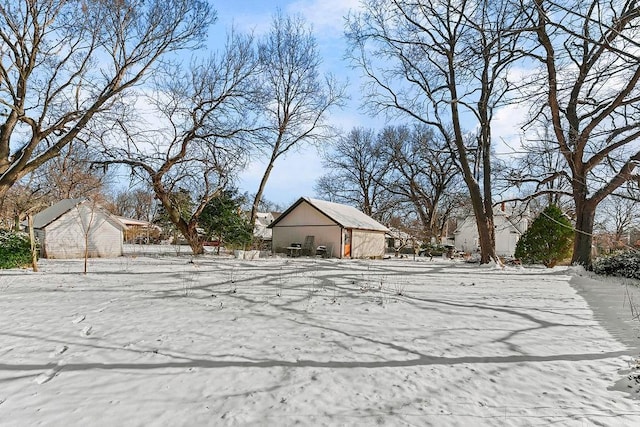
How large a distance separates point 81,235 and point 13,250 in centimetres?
483

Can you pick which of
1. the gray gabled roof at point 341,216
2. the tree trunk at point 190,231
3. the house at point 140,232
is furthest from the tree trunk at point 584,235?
the house at point 140,232

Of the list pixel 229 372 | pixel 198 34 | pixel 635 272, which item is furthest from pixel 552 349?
pixel 198 34

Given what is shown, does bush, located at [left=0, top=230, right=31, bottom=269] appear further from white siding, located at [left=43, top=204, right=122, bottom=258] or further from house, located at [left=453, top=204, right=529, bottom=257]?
house, located at [left=453, top=204, right=529, bottom=257]

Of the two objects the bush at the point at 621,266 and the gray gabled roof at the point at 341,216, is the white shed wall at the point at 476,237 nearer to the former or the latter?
the gray gabled roof at the point at 341,216

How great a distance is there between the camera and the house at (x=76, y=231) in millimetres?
16141

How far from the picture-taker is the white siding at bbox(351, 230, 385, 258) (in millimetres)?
21531


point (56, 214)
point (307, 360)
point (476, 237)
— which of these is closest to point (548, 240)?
point (307, 360)

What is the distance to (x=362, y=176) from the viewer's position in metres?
34.5

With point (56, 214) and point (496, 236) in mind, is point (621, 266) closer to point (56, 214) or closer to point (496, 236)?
point (56, 214)

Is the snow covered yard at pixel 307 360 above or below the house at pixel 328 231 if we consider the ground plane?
below

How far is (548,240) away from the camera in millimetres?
15844

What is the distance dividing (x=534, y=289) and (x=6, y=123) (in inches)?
672

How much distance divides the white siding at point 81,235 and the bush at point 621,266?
20.0 m

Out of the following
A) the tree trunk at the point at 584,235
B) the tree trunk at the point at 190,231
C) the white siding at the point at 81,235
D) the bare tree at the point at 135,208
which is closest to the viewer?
the tree trunk at the point at 584,235
